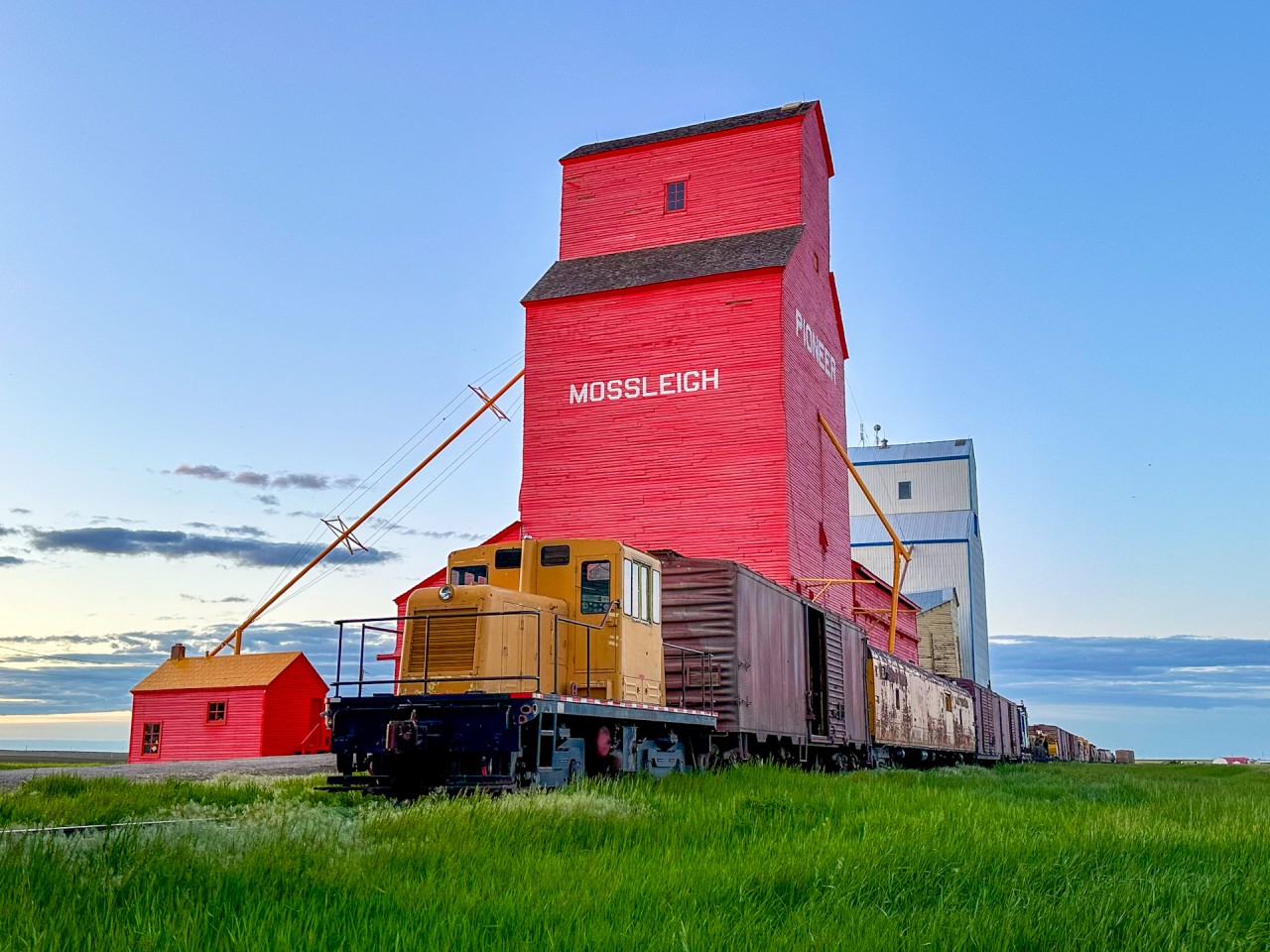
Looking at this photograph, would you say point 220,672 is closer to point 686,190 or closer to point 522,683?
point 686,190

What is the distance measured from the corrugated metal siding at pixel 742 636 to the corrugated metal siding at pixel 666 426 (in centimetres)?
1046

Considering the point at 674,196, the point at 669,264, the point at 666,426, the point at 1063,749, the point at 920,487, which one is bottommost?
the point at 1063,749

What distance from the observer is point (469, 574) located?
48.7 feet

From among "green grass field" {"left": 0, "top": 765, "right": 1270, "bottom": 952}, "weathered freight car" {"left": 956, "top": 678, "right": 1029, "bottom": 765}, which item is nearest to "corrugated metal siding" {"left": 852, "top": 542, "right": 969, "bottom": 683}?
"weathered freight car" {"left": 956, "top": 678, "right": 1029, "bottom": 765}

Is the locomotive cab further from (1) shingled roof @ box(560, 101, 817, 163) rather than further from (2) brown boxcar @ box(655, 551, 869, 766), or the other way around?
(1) shingled roof @ box(560, 101, 817, 163)

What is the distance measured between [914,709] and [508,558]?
20376 millimetres

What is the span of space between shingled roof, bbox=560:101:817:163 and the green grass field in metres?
29.7

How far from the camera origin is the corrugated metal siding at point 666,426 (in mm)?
31594

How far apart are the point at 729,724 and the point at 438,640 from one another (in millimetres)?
5744

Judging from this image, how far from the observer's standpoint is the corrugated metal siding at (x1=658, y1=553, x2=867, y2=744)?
17188 mm

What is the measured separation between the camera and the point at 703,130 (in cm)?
3728

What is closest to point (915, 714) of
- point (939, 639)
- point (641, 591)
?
point (641, 591)

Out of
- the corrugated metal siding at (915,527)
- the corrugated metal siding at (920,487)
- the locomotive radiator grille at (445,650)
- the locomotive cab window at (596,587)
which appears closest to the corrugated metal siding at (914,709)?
the locomotive cab window at (596,587)

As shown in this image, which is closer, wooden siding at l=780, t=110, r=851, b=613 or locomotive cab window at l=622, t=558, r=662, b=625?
locomotive cab window at l=622, t=558, r=662, b=625
